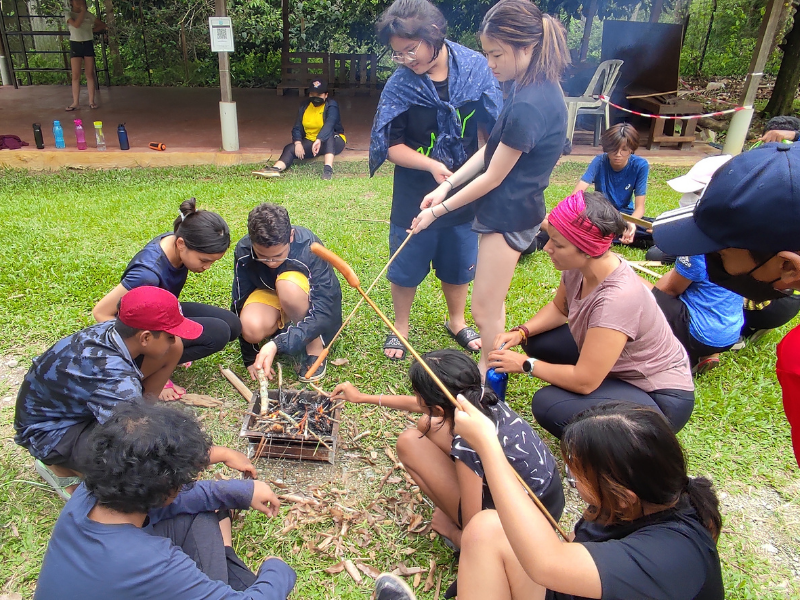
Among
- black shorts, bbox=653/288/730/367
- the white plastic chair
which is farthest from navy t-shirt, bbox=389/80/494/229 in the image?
the white plastic chair

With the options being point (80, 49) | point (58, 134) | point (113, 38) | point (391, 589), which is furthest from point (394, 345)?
point (113, 38)

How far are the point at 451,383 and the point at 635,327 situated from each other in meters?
0.92

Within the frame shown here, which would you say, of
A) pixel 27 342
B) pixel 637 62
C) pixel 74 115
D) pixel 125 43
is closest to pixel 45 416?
pixel 27 342

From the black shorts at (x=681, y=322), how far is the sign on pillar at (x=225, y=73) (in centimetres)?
662

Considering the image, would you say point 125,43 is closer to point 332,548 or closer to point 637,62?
point 637,62

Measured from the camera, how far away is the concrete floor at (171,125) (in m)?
7.95

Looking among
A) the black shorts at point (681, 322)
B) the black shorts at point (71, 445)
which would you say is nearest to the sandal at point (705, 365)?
the black shorts at point (681, 322)

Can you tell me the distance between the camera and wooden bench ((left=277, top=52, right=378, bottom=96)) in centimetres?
1108

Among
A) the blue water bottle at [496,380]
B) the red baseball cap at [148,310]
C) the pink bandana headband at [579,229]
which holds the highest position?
the pink bandana headband at [579,229]

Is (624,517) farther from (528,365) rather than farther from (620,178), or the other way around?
(620,178)

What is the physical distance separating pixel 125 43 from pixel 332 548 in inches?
612

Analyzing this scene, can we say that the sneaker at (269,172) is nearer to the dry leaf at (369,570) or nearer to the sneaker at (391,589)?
the dry leaf at (369,570)

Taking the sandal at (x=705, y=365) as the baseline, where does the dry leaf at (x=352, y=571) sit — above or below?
below

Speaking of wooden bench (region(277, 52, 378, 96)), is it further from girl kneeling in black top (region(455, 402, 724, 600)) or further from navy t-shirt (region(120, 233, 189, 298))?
girl kneeling in black top (region(455, 402, 724, 600))
